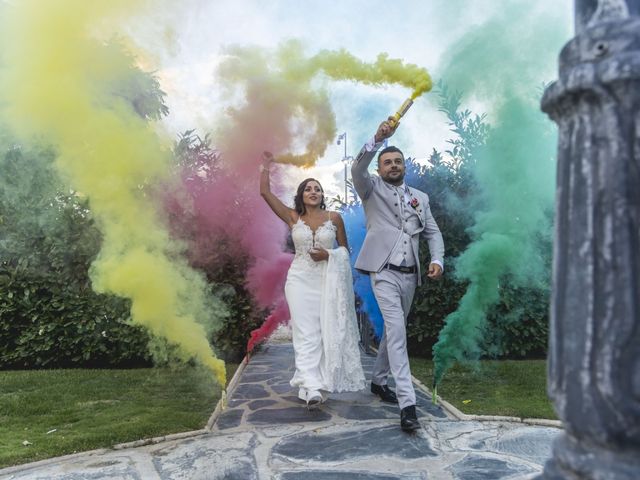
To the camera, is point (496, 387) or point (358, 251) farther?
point (358, 251)

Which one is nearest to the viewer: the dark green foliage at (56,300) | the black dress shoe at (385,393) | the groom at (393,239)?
the groom at (393,239)

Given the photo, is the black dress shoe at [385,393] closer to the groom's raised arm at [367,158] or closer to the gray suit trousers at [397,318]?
the gray suit trousers at [397,318]

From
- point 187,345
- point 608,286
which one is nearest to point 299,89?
point 187,345

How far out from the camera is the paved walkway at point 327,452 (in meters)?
3.27

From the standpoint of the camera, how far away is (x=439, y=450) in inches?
144

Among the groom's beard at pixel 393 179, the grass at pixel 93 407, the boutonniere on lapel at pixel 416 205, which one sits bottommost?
the grass at pixel 93 407

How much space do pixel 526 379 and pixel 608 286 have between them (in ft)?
17.1

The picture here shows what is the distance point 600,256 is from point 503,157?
3.89 metres

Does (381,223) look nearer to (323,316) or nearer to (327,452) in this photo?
(323,316)

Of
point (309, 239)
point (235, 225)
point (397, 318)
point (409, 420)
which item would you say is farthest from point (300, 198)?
point (409, 420)

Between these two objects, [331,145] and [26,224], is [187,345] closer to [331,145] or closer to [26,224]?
[331,145]

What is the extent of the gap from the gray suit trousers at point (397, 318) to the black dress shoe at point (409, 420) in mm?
35

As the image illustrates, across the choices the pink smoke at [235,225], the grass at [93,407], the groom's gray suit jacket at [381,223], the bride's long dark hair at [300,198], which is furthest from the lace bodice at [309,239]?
the grass at [93,407]

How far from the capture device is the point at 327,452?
3639 millimetres
